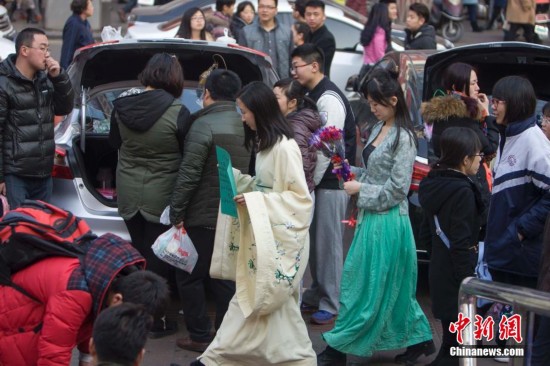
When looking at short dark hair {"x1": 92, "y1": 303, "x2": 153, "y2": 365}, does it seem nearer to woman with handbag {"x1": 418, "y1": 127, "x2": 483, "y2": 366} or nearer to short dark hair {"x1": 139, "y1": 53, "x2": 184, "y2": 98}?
woman with handbag {"x1": 418, "y1": 127, "x2": 483, "y2": 366}

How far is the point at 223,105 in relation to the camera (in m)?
6.01

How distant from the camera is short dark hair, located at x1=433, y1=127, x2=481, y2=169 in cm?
550

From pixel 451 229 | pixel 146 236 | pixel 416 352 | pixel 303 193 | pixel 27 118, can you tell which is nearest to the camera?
pixel 303 193

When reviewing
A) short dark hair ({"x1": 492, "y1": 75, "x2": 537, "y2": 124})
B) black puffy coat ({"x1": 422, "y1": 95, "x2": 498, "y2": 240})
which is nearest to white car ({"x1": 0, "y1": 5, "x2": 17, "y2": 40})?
black puffy coat ({"x1": 422, "y1": 95, "x2": 498, "y2": 240})

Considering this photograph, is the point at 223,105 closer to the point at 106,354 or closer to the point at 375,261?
the point at 375,261

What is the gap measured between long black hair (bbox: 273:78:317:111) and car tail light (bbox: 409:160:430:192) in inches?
38.9

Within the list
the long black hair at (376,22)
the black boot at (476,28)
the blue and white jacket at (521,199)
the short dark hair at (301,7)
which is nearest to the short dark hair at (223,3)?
the short dark hair at (301,7)

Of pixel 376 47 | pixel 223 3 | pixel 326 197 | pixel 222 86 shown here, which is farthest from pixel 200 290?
pixel 223 3

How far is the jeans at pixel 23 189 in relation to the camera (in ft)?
21.3

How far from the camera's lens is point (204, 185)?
6039mm

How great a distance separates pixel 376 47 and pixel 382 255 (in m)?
6.72

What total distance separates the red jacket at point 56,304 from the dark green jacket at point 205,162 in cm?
177

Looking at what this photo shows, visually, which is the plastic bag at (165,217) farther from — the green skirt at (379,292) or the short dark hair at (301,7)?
the short dark hair at (301,7)

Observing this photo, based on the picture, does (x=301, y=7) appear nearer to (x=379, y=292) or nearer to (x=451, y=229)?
(x=379, y=292)
